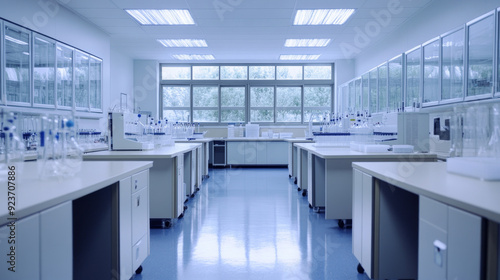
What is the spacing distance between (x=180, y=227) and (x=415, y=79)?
12.5ft

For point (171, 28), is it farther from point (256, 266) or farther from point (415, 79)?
point (256, 266)

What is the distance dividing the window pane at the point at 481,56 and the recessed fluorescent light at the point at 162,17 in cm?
374

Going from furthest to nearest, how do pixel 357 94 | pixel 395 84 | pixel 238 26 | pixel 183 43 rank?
pixel 357 94
pixel 183 43
pixel 238 26
pixel 395 84

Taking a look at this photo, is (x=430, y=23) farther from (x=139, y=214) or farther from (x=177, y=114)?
(x=177, y=114)

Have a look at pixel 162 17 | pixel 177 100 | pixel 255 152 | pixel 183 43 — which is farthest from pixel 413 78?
pixel 177 100

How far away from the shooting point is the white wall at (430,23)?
378cm

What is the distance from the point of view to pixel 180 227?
10.7 feet

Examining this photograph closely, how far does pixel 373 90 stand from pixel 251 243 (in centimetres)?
448

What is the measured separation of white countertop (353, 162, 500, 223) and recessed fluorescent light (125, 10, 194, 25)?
4.33m

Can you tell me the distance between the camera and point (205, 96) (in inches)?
346

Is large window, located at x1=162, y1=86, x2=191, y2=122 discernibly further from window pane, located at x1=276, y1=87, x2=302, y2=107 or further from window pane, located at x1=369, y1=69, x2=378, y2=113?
window pane, located at x1=369, y1=69, x2=378, y2=113

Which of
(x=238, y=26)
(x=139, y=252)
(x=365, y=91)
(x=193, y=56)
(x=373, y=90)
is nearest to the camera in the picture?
(x=139, y=252)

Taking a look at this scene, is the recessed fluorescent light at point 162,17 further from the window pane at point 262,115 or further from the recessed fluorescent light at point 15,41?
the window pane at point 262,115
